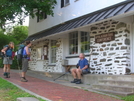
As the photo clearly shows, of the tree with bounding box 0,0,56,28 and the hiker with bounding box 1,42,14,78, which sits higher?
the tree with bounding box 0,0,56,28

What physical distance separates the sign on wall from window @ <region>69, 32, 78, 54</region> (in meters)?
1.97

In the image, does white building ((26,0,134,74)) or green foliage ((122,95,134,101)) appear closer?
green foliage ((122,95,134,101))

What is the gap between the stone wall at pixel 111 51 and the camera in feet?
24.0

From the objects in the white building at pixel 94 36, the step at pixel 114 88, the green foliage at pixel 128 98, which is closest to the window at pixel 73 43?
the white building at pixel 94 36

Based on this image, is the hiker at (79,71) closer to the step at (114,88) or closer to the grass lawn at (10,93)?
the step at (114,88)

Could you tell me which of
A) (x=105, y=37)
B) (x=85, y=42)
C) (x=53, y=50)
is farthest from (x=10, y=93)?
(x=53, y=50)

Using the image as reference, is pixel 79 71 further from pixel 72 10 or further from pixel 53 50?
pixel 53 50

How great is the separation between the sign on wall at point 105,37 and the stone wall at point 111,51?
13cm

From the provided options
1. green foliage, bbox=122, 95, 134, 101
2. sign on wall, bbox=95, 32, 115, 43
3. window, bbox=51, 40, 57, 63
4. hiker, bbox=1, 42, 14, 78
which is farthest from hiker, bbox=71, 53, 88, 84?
window, bbox=51, 40, 57, 63

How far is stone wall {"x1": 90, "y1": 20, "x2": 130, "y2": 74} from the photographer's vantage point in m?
7.31

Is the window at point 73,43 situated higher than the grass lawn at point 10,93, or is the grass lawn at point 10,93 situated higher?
the window at point 73,43

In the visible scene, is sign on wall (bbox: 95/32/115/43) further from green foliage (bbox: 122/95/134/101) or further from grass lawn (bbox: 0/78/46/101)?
grass lawn (bbox: 0/78/46/101)

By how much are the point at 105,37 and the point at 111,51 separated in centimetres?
71

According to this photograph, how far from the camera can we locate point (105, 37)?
812 centimetres
